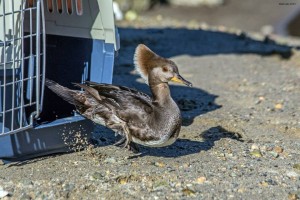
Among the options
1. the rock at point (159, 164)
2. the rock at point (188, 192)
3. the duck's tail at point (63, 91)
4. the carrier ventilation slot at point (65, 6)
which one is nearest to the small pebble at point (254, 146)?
the rock at point (159, 164)

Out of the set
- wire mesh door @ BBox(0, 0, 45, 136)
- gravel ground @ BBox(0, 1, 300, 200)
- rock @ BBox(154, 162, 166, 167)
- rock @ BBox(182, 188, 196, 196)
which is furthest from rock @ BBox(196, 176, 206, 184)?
wire mesh door @ BBox(0, 0, 45, 136)

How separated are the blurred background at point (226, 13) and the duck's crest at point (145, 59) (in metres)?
7.71

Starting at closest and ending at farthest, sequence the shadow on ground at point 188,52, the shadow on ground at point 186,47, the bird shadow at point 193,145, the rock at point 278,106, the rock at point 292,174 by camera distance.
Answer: the rock at point 292,174, the bird shadow at point 193,145, the shadow on ground at point 188,52, the rock at point 278,106, the shadow on ground at point 186,47

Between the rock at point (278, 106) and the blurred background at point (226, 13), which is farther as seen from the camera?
the blurred background at point (226, 13)

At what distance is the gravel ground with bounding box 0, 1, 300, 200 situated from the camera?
4.60m

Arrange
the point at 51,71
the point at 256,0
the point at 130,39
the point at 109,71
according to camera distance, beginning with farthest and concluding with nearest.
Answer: the point at 256,0, the point at 130,39, the point at 51,71, the point at 109,71

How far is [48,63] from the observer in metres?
5.77

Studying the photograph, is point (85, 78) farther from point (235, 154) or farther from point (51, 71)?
point (235, 154)

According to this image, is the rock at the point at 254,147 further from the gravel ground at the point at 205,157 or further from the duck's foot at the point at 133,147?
the duck's foot at the point at 133,147

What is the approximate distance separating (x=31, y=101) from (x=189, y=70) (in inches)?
152

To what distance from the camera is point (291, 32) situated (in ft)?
45.9

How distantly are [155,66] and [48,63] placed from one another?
1.04 meters

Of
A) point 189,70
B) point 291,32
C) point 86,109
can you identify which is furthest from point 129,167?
point 291,32

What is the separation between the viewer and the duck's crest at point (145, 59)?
202 inches
